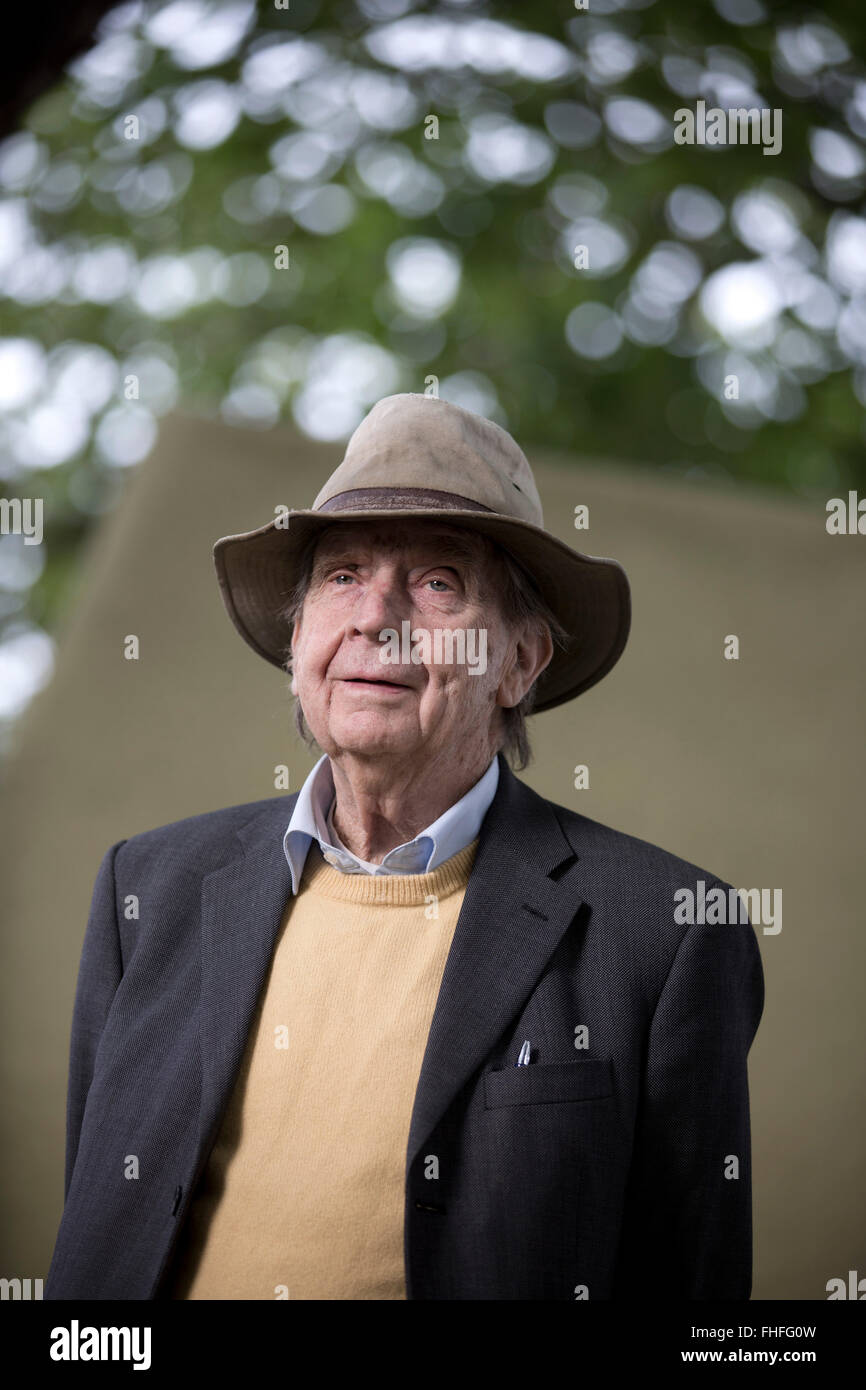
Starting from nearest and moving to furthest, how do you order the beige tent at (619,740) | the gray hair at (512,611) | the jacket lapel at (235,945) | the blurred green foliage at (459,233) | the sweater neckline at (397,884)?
the jacket lapel at (235,945)
the sweater neckline at (397,884)
the gray hair at (512,611)
the beige tent at (619,740)
the blurred green foliage at (459,233)

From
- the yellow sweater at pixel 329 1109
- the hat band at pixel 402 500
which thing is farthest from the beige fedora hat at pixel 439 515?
the yellow sweater at pixel 329 1109

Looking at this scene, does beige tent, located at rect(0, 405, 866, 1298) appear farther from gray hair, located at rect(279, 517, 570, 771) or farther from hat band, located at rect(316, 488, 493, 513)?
hat band, located at rect(316, 488, 493, 513)

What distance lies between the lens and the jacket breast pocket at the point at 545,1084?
181 centimetres

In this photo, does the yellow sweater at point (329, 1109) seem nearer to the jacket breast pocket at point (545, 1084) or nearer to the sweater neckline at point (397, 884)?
the sweater neckline at point (397, 884)

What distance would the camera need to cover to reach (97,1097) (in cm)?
201

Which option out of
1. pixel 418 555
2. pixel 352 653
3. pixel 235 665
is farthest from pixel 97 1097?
pixel 235 665

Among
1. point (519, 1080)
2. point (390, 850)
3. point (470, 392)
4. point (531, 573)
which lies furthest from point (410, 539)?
point (470, 392)

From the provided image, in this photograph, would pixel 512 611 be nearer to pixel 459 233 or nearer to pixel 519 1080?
pixel 519 1080

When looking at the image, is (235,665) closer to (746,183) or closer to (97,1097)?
(97,1097)

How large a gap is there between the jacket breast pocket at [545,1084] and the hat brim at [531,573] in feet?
2.63

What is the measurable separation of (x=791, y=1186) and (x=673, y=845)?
0.92 m

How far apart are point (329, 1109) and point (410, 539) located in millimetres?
903

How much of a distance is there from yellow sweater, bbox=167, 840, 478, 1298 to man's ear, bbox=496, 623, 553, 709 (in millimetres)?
325

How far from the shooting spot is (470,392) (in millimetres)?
6281
